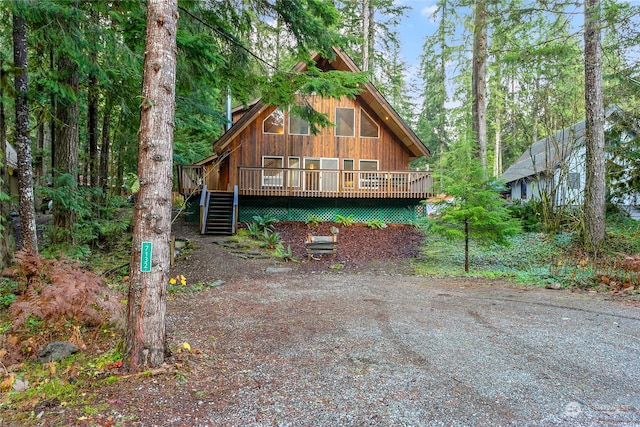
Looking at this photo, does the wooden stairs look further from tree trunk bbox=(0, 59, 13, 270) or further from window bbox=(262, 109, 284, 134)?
tree trunk bbox=(0, 59, 13, 270)

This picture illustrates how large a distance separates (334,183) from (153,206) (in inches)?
519

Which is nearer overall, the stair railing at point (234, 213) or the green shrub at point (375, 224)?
the stair railing at point (234, 213)

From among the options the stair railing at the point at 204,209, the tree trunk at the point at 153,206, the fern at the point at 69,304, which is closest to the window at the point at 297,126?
the stair railing at the point at 204,209

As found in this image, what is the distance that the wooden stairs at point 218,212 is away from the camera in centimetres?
1301

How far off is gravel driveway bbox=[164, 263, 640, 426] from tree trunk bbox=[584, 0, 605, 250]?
3907 mm

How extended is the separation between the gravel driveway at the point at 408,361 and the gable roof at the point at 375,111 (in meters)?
9.83

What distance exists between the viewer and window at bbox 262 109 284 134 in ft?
53.1

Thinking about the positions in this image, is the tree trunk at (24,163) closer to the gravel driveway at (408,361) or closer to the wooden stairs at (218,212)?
the gravel driveway at (408,361)

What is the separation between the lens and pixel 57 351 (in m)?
A: 3.41

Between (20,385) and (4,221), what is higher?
(4,221)

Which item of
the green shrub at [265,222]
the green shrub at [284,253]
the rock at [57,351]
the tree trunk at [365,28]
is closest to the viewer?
the rock at [57,351]

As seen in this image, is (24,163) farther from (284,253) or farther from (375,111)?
(375,111)

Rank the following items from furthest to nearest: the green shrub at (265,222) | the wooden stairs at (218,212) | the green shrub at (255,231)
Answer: the green shrub at (265,222), the wooden stairs at (218,212), the green shrub at (255,231)

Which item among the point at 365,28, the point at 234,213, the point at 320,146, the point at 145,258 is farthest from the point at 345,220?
the point at 145,258
